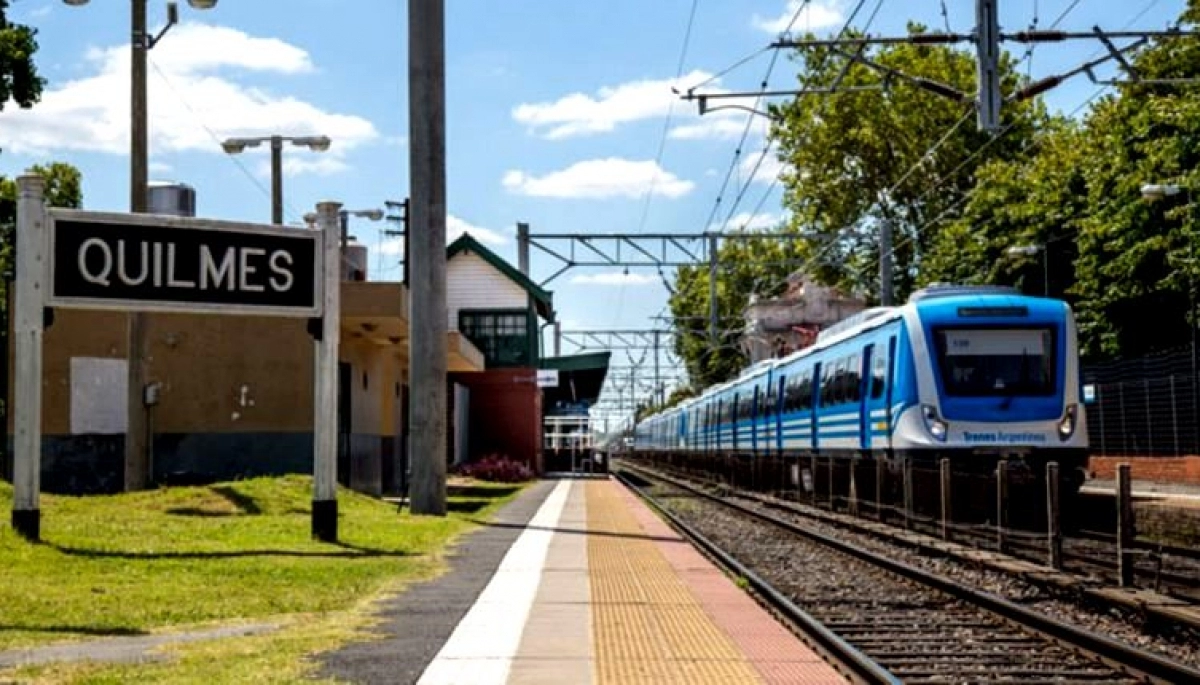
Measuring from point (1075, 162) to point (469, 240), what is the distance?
21189 millimetres

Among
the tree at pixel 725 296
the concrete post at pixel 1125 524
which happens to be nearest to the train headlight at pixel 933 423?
the concrete post at pixel 1125 524

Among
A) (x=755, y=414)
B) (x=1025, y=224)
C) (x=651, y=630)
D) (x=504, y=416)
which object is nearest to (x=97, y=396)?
(x=755, y=414)

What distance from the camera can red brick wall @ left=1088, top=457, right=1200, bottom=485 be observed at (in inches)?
1422

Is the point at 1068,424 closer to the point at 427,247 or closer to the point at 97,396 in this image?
the point at 427,247

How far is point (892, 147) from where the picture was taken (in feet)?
220

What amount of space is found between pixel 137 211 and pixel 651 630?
49.6 ft

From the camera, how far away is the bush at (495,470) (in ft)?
157

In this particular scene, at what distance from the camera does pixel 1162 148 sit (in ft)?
138

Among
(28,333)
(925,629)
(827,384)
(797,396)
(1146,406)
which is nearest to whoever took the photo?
(925,629)

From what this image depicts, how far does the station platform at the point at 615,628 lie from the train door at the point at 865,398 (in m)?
6.68

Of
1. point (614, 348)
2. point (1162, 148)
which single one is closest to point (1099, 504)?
point (1162, 148)

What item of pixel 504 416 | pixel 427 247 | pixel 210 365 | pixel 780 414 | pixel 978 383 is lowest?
pixel 780 414

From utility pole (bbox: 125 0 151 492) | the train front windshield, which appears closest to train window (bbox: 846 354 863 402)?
the train front windshield

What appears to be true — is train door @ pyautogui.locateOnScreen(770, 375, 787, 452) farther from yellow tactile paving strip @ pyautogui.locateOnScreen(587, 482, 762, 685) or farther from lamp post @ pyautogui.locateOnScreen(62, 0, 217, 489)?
yellow tactile paving strip @ pyautogui.locateOnScreen(587, 482, 762, 685)
